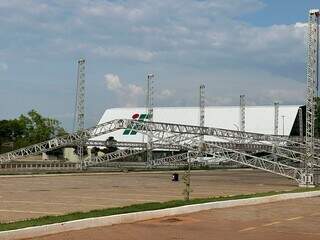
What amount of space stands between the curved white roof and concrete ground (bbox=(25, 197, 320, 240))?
9322 centimetres

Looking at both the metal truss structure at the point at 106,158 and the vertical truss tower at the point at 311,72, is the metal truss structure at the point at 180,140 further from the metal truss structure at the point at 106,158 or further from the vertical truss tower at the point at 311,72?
the vertical truss tower at the point at 311,72

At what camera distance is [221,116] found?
128625 millimetres

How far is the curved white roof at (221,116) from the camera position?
392 ft

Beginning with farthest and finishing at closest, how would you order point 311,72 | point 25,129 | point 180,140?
1. point 25,129
2. point 180,140
3. point 311,72

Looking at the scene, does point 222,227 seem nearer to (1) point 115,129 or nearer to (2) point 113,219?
(2) point 113,219

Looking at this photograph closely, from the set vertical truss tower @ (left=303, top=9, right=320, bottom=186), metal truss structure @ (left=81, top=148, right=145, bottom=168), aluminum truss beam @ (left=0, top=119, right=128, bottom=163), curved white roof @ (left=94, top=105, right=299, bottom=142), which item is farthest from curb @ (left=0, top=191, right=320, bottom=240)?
curved white roof @ (left=94, top=105, right=299, bottom=142)

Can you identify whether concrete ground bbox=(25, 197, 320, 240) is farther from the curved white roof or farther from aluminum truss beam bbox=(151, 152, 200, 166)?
the curved white roof

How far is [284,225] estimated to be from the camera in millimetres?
16625

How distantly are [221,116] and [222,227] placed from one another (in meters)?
113

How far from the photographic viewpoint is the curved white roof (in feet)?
392

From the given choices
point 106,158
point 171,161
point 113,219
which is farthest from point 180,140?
point 113,219

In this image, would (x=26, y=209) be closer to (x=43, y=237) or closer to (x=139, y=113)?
(x=43, y=237)

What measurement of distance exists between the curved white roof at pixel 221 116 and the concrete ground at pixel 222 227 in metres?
93.2

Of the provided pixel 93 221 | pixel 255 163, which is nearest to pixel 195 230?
pixel 93 221
